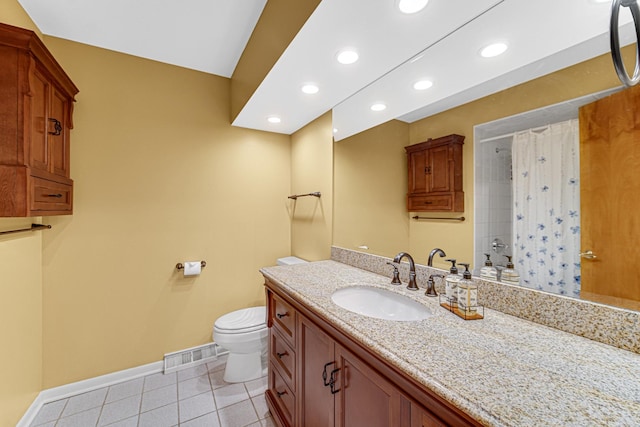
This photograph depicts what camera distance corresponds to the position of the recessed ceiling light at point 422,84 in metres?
1.39

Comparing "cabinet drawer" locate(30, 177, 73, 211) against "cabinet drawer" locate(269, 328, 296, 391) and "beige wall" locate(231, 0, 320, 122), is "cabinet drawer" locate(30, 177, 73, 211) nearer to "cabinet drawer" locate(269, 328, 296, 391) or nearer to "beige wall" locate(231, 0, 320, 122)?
"beige wall" locate(231, 0, 320, 122)

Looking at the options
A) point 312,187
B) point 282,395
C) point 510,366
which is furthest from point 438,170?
point 282,395

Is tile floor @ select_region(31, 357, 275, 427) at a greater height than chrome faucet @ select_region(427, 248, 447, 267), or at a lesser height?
lesser

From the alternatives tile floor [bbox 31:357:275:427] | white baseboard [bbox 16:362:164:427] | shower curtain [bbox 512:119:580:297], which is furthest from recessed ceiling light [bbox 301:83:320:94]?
white baseboard [bbox 16:362:164:427]

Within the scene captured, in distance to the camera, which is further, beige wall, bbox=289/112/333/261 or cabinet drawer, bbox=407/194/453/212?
beige wall, bbox=289/112/333/261

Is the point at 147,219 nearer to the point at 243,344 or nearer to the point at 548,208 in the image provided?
the point at 243,344

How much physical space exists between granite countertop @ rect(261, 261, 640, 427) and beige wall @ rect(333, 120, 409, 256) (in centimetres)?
62

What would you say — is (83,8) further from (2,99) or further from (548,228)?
(548,228)

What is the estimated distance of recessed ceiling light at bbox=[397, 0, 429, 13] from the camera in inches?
39.8

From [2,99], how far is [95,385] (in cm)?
195

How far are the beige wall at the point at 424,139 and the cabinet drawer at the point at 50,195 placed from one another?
1742 mm

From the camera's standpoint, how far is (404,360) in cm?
69

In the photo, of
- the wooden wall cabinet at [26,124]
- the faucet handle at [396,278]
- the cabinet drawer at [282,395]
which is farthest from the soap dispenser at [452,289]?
the wooden wall cabinet at [26,124]

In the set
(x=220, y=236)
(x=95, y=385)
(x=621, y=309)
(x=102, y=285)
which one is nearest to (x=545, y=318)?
(x=621, y=309)
